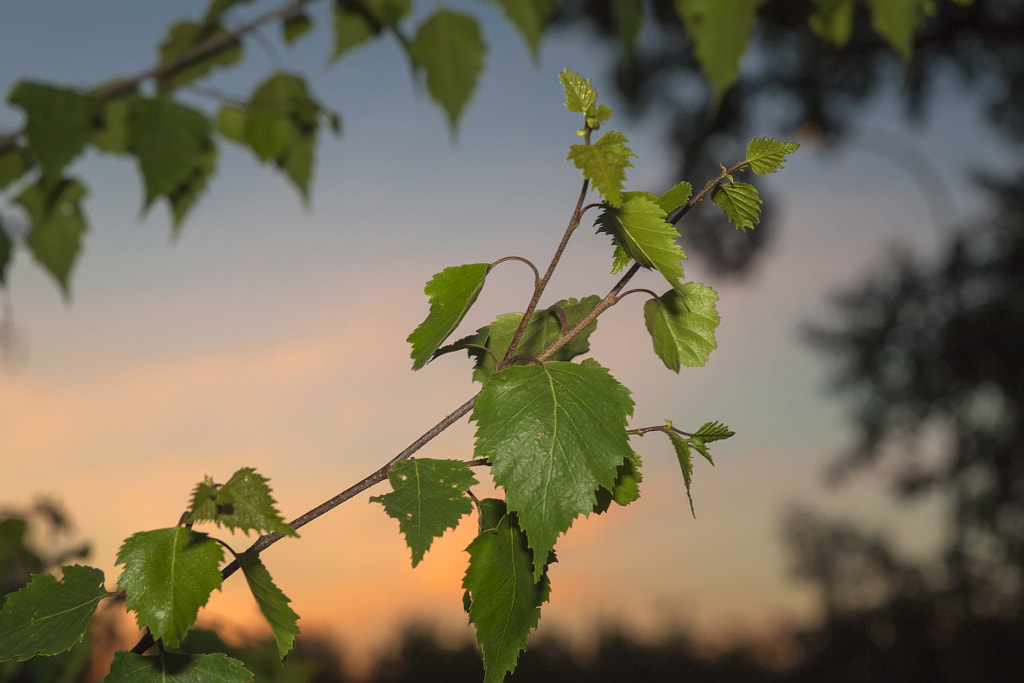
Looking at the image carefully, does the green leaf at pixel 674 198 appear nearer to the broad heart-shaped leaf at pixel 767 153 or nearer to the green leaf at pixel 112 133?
the broad heart-shaped leaf at pixel 767 153

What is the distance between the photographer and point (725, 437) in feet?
1.48

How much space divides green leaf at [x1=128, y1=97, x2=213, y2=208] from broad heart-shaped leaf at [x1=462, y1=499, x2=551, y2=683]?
70cm

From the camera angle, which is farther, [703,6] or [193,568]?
[703,6]

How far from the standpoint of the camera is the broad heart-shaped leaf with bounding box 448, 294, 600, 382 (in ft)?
Result: 1.68

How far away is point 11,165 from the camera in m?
1.11

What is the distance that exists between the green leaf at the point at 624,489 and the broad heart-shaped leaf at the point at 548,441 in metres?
0.04

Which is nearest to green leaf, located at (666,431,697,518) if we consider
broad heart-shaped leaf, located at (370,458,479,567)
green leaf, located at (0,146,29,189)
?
broad heart-shaped leaf, located at (370,458,479,567)

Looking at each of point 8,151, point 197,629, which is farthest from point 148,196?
point 197,629

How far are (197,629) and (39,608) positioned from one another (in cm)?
47

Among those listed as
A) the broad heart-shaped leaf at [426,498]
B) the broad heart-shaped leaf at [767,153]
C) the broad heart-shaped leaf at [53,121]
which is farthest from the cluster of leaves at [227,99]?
the broad heart-shaped leaf at [426,498]

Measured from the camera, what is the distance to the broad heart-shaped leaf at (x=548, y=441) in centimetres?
40

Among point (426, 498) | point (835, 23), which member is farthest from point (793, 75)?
point (426, 498)

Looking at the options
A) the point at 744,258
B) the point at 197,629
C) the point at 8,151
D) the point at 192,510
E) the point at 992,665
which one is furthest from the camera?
the point at 992,665

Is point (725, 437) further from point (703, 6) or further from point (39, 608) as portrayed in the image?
point (703, 6)
